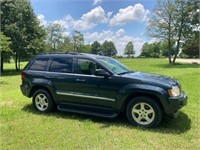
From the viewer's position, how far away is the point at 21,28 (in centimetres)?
3145

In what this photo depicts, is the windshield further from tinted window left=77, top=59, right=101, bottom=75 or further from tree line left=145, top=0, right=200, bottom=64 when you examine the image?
tree line left=145, top=0, right=200, bottom=64

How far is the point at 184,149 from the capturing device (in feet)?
14.9

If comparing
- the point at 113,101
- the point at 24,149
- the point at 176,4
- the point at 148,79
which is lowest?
the point at 24,149

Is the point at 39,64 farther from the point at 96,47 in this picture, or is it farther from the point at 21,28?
the point at 96,47

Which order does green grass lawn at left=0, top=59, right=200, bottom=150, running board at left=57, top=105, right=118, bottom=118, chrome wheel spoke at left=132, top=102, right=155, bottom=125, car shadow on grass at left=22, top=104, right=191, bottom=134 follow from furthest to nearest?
running board at left=57, top=105, right=118, bottom=118 → chrome wheel spoke at left=132, top=102, right=155, bottom=125 → car shadow on grass at left=22, top=104, right=191, bottom=134 → green grass lawn at left=0, top=59, right=200, bottom=150

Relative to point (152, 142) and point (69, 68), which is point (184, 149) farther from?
point (69, 68)

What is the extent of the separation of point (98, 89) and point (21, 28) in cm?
2802

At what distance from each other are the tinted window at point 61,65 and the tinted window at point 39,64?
30 centimetres

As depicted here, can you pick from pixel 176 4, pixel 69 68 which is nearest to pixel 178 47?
pixel 176 4

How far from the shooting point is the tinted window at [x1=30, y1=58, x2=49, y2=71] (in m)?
7.26

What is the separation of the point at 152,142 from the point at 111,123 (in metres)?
1.46

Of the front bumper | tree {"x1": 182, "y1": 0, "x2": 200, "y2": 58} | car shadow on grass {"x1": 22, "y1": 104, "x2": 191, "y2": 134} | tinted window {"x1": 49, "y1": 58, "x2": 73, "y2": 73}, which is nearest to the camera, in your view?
the front bumper

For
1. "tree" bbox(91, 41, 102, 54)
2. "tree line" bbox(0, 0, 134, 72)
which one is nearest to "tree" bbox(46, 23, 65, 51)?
"tree line" bbox(0, 0, 134, 72)

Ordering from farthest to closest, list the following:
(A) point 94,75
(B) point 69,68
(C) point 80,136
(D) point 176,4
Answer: (D) point 176,4 → (B) point 69,68 → (A) point 94,75 → (C) point 80,136
